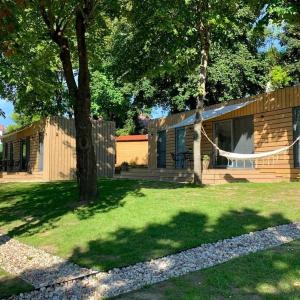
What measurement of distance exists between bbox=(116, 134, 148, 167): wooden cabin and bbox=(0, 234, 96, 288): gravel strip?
22405 millimetres

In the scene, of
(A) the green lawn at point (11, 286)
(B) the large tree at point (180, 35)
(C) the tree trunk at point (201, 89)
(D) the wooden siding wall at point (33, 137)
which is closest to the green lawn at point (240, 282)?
(A) the green lawn at point (11, 286)

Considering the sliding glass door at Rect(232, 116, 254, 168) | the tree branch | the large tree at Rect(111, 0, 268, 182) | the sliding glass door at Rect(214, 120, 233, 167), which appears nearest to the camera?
the tree branch

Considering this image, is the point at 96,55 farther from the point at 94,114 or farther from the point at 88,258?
the point at 94,114

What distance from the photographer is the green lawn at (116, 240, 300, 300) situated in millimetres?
5199

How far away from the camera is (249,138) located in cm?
1772

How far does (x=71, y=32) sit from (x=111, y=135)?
9079 millimetres

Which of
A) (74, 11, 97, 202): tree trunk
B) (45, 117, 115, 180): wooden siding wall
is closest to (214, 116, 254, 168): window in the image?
(45, 117, 115, 180): wooden siding wall

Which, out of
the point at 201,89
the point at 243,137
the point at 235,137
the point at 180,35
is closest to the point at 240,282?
the point at 201,89

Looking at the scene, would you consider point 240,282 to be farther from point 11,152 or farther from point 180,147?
point 11,152

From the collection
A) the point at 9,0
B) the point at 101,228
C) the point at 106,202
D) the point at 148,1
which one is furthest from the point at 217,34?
the point at 9,0

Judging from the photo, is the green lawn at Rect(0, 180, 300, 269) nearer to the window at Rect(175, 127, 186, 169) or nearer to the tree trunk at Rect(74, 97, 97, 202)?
the tree trunk at Rect(74, 97, 97, 202)

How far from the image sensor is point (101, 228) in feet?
29.8

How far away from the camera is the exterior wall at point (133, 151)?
31.1 m

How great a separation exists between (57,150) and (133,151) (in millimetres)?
9815
